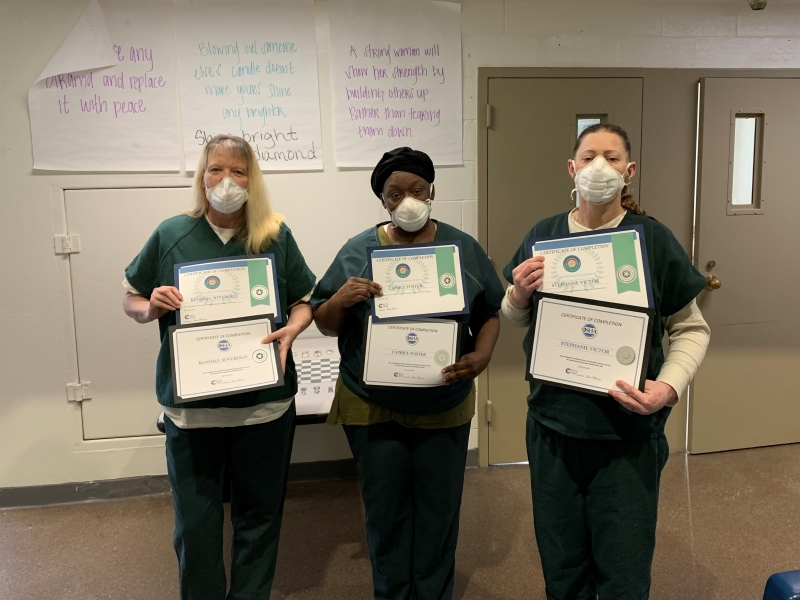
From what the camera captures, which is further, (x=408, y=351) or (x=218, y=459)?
(x=218, y=459)

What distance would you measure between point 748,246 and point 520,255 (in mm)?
2178

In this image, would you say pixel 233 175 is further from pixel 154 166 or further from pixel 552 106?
pixel 552 106

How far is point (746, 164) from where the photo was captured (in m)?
3.06

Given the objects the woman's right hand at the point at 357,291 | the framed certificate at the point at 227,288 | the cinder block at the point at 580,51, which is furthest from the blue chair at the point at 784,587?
the cinder block at the point at 580,51

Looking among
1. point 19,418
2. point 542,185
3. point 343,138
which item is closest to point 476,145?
point 542,185

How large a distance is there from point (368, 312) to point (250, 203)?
46cm

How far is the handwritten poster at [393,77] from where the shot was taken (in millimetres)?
2684

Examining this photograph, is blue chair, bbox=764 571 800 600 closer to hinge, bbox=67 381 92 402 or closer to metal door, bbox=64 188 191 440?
metal door, bbox=64 188 191 440

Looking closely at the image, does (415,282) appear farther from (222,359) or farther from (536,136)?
(536,136)

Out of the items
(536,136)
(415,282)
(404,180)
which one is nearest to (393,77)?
(536,136)

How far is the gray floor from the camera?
7.00 ft

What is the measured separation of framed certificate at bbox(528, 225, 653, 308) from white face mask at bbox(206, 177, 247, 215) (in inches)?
32.0

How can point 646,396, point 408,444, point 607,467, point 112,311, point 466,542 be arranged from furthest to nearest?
point 112,311
point 466,542
point 408,444
point 607,467
point 646,396

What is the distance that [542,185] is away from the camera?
292cm
